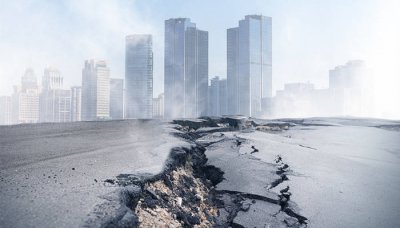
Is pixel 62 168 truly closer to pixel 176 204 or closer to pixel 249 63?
pixel 176 204

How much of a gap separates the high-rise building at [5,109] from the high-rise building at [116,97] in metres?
28.7

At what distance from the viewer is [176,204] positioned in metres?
3.13

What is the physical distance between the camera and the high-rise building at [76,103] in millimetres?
91188

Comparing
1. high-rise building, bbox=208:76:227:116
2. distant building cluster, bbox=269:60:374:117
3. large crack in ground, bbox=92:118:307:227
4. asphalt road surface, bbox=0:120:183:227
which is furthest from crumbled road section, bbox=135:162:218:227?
high-rise building, bbox=208:76:227:116

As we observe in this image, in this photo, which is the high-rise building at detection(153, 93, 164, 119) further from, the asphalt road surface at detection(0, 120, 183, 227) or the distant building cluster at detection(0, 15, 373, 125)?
the asphalt road surface at detection(0, 120, 183, 227)

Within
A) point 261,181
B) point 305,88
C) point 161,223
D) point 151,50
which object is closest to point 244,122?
point 261,181

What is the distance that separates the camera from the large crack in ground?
8.87 feet

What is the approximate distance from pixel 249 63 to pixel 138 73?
39297mm

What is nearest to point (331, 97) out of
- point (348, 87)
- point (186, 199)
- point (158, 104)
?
point (348, 87)

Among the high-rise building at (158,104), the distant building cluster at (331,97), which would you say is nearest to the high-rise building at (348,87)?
the distant building cluster at (331,97)

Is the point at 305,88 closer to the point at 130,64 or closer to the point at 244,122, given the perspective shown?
the point at 130,64

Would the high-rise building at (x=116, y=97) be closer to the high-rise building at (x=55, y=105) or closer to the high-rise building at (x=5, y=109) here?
the high-rise building at (x=55, y=105)

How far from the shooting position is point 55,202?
2.46 metres

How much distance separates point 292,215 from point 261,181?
2.93 feet
